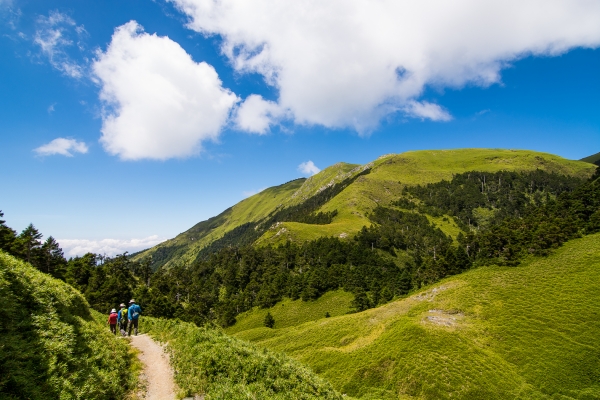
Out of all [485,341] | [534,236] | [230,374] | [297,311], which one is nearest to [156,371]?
[230,374]

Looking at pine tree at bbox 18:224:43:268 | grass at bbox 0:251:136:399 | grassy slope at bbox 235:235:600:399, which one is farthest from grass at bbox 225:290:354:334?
grass at bbox 0:251:136:399

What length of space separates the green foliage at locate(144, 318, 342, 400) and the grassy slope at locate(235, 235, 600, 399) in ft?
99.2

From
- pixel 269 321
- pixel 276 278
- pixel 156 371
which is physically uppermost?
pixel 156 371

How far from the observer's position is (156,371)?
60.8 feet

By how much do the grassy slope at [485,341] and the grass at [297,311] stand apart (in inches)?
1877

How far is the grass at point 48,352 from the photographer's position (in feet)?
33.3

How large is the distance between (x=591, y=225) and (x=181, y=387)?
392ft

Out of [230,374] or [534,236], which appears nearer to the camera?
[230,374]

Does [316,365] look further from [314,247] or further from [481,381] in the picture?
[314,247]

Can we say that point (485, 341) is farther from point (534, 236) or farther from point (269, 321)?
point (269, 321)

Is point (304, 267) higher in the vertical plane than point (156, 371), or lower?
lower

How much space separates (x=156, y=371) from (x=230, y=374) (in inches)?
233

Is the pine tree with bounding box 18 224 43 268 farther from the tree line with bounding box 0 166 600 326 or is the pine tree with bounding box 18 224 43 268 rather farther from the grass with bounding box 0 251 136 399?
the grass with bounding box 0 251 136 399

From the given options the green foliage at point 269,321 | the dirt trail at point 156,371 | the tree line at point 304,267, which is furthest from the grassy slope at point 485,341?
the green foliage at point 269,321
